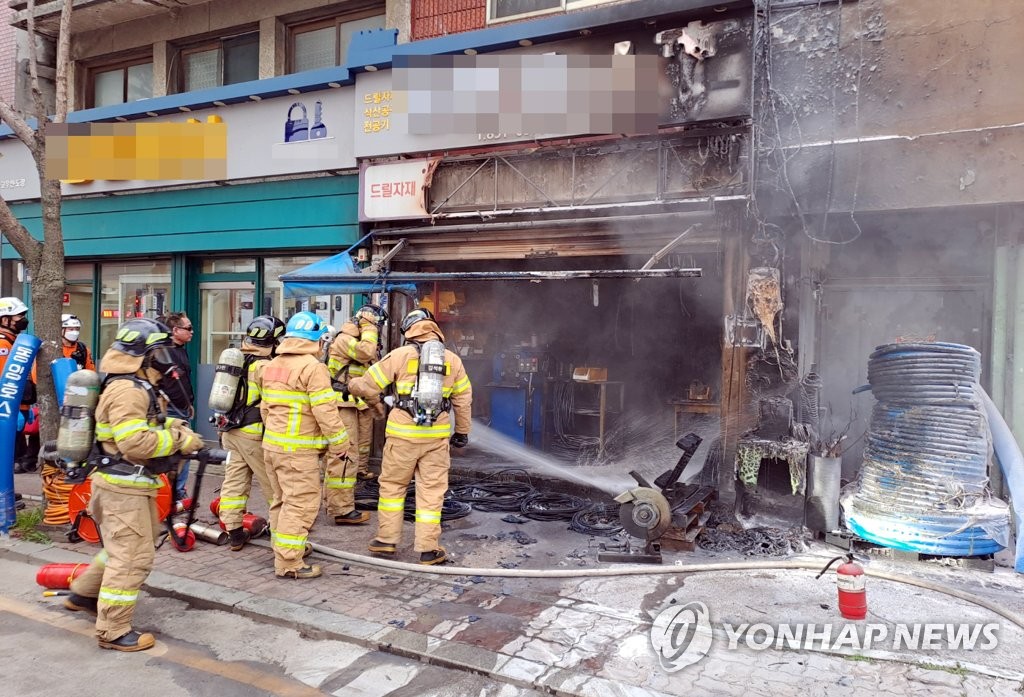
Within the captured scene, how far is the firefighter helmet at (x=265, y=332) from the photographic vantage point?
5.86 meters

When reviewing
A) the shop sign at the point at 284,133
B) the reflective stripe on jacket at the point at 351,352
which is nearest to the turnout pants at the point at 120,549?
the reflective stripe on jacket at the point at 351,352

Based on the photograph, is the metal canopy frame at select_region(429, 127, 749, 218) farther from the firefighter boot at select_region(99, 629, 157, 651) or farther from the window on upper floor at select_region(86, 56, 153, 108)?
the window on upper floor at select_region(86, 56, 153, 108)

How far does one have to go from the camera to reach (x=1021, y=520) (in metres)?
5.21

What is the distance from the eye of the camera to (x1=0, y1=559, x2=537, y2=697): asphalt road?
12.2 ft

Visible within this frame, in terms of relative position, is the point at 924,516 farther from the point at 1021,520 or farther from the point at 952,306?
the point at 952,306

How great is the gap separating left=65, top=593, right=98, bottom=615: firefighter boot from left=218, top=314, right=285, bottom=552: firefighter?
4.49ft

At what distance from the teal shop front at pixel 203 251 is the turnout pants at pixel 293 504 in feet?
14.2

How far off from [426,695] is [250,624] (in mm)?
1565

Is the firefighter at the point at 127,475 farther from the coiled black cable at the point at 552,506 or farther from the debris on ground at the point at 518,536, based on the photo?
the coiled black cable at the point at 552,506

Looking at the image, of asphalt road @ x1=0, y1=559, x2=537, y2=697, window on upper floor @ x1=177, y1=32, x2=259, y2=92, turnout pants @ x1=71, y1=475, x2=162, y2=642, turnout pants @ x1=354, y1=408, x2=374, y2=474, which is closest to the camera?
asphalt road @ x1=0, y1=559, x2=537, y2=697

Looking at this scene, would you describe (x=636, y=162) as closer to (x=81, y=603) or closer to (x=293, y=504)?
(x=293, y=504)

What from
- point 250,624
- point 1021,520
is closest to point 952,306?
point 1021,520

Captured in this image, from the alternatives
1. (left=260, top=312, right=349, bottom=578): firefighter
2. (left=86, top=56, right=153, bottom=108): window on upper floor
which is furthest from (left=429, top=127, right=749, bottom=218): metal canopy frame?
(left=86, top=56, right=153, bottom=108): window on upper floor

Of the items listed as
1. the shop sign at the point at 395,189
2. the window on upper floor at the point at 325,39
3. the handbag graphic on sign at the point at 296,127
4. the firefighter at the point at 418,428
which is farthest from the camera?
the window on upper floor at the point at 325,39
